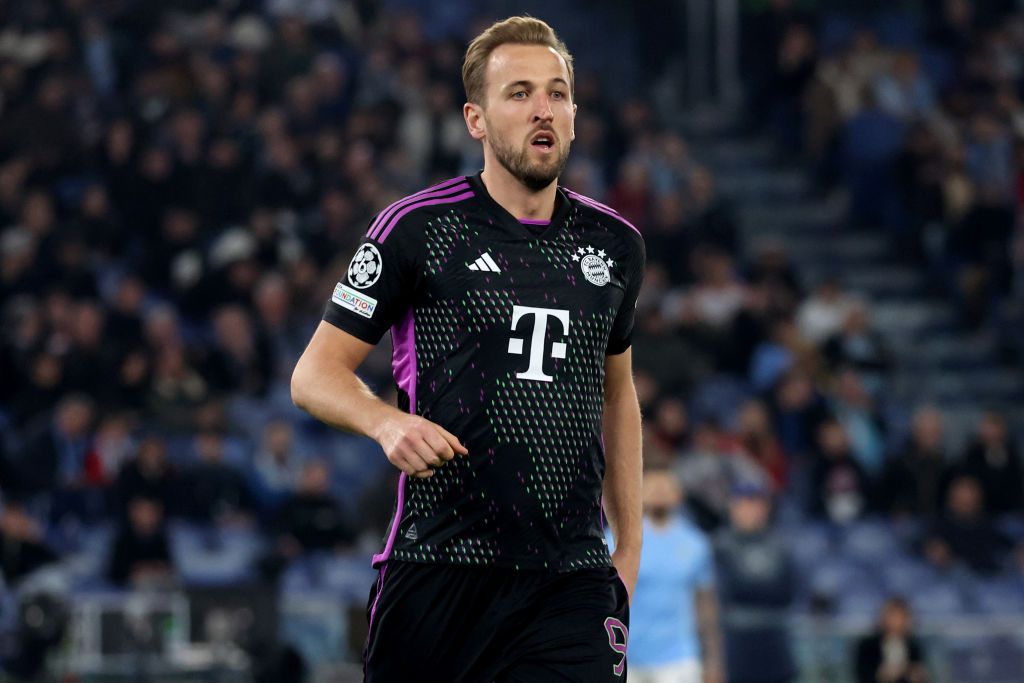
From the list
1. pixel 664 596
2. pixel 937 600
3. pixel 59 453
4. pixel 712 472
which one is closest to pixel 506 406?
pixel 664 596

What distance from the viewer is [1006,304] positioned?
1728cm

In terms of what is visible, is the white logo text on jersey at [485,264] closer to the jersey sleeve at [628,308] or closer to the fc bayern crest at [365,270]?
the fc bayern crest at [365,270]

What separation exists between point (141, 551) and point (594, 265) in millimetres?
8529

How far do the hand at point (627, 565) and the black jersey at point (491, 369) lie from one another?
0.68 feet

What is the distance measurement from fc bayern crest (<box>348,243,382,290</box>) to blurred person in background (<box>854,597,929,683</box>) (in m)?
8.22

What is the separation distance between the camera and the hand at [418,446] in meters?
3.82

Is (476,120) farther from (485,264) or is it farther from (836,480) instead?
(836,480)

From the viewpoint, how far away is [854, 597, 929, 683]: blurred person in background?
457 inches

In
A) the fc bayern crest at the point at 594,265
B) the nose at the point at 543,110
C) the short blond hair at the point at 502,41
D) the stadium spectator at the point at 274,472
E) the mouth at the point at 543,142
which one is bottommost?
the fc bayern crest at the point at 594,265

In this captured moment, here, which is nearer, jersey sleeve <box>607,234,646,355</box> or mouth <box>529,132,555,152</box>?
mouth <box>529,132,555,152</box>

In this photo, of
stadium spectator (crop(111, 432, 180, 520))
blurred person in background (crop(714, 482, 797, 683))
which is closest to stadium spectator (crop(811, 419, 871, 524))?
blurred person in background (crop(714, 482, 797, 683))

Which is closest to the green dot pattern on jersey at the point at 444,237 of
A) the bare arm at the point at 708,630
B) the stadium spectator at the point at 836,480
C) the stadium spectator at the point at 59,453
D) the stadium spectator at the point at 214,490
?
the bare arm at the point at 708,630

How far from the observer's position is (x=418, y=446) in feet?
12.5

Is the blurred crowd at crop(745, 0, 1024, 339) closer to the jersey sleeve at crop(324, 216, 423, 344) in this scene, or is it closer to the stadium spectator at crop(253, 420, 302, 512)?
the stadium spectator at crop(253, 420, 302, 512)
